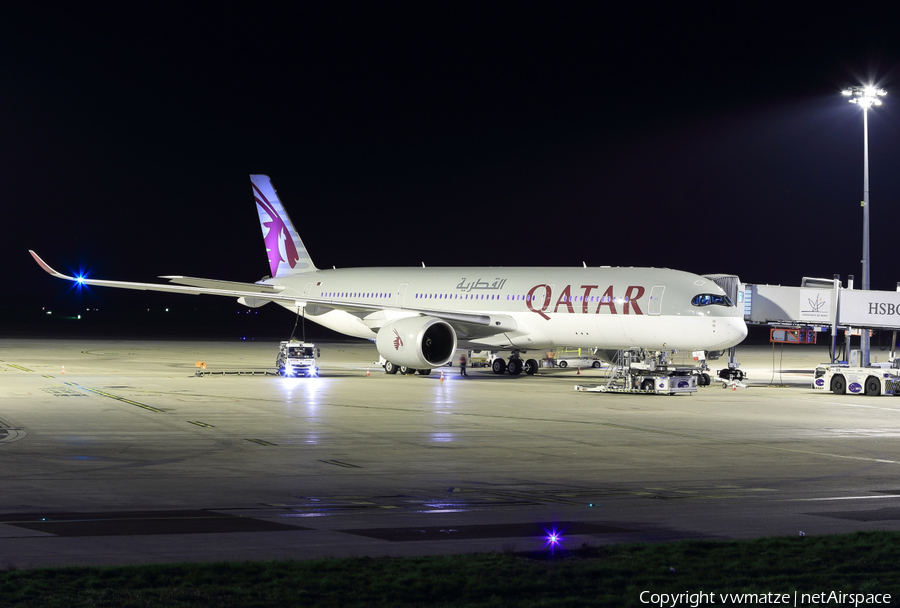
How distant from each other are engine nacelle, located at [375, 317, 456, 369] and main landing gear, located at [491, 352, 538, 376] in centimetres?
557

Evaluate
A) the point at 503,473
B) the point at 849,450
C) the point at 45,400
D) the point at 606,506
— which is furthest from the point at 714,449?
the point at 45,400

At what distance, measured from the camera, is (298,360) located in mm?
38844

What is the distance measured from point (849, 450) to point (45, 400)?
19232 mm

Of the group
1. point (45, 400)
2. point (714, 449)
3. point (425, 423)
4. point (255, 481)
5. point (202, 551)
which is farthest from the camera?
point (45, 400)

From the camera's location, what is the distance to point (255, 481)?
48.3 feet

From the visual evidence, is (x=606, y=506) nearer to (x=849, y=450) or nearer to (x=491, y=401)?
(x=849, y=450)

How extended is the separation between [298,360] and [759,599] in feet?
104

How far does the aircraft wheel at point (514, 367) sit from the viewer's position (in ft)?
139

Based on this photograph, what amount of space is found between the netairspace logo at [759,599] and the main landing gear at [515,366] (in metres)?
34.0

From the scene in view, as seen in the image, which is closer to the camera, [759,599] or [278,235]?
[759,599]

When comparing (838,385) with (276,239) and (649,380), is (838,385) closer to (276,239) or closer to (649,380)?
(649,380)

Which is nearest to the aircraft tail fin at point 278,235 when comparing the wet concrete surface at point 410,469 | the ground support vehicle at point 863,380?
the wet concrete surface at point 410,469

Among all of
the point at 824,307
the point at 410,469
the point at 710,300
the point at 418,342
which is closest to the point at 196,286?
the point at 418,342

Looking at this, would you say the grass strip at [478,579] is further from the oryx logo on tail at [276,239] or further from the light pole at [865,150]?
the oryx logo on tail at [276,239]
